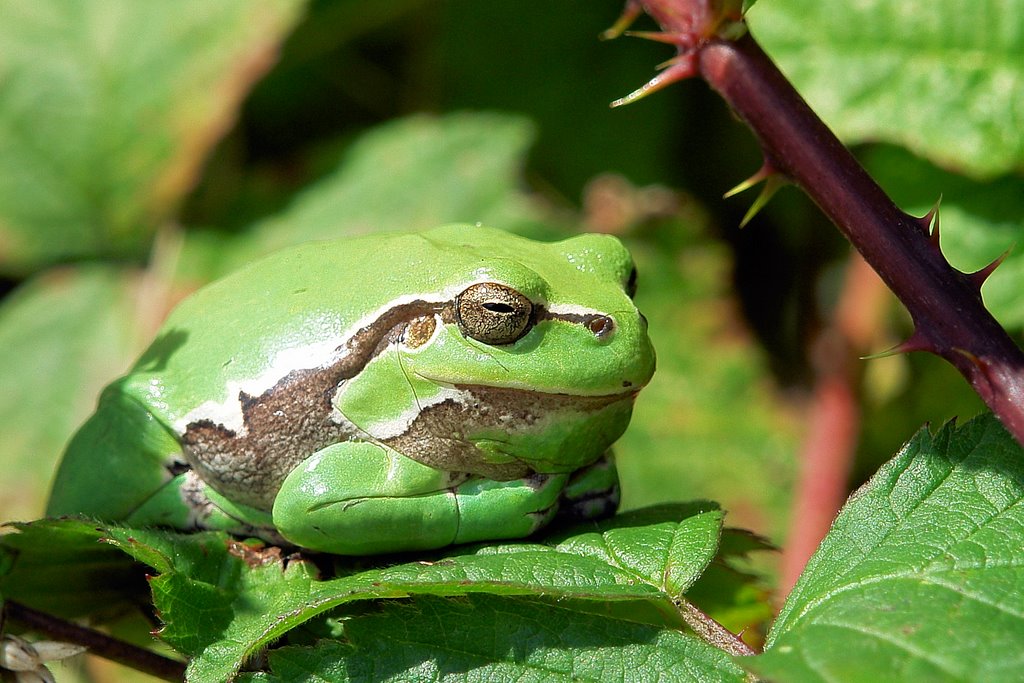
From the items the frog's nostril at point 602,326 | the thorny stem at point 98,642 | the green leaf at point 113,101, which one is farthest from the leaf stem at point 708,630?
the green leaf at point 113,101

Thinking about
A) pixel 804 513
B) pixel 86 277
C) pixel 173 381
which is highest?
pixel 173 381

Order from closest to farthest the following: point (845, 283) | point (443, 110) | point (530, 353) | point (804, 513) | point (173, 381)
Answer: point (530, 353) → point (173, 381) → point (804, 513) → point (845, 283) → point (443, 110)

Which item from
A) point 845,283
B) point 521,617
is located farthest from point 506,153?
point 521,617

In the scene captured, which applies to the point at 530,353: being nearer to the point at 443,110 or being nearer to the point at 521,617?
the point at 521,617

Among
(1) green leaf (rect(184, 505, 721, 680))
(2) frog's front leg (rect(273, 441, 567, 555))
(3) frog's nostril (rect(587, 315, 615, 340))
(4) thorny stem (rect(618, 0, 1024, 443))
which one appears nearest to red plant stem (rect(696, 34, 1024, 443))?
(4) thorny stem (rect(618, 0, 1024, 443))

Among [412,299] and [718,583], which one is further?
[718,583]

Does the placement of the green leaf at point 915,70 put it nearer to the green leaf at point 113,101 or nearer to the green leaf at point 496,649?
the green leaf at point 496,649

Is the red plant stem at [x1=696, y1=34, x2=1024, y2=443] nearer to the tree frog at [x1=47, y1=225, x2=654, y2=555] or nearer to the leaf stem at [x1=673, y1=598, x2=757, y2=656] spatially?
the tree frog at [x1=47, y1=225, x2=654, y2=555]
